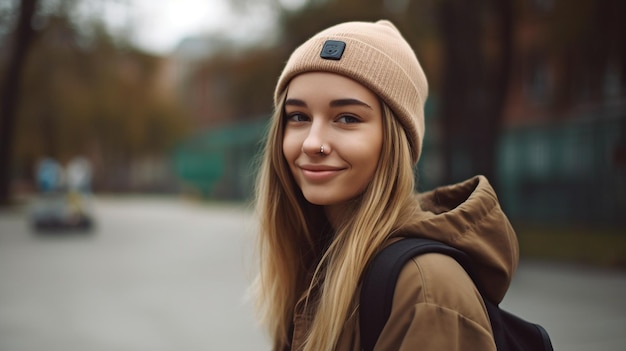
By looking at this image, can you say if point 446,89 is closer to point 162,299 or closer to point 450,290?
point 162,299

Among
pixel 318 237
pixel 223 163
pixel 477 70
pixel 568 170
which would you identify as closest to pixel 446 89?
pixel 477 70

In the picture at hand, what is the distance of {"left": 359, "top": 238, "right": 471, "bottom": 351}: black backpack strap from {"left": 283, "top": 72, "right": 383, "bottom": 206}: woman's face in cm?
31

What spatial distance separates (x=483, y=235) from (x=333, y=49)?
2.12 feet

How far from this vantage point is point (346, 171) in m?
1.60

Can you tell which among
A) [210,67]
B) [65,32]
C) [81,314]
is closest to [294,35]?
[65,32]

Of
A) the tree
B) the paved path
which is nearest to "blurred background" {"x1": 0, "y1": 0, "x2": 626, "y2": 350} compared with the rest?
the tree

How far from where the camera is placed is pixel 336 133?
158cm

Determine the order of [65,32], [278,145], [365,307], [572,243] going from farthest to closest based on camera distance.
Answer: [65,32] < [572,243] < [278,145] < [365,307]

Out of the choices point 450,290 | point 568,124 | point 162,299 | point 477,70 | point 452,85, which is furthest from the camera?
point 568,124

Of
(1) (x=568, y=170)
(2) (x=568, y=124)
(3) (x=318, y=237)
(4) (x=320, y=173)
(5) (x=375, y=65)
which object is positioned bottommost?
(1) (x=568, y=170)

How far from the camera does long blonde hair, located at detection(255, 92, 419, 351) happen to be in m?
1.47

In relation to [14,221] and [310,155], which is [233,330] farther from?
[14,221]

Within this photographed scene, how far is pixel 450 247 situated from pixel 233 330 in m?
4.68

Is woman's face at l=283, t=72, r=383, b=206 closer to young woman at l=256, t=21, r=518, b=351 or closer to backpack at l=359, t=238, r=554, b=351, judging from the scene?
young woman at l=256, t=21, r=518, b=351
